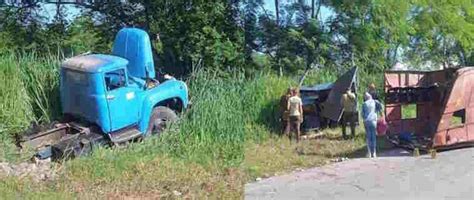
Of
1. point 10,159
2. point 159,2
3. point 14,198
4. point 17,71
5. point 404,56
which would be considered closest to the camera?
point 14,198


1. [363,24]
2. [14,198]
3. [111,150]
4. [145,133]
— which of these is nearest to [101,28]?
[363,24]

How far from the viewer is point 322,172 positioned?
1427 centimetres

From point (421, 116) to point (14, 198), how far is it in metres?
10.9

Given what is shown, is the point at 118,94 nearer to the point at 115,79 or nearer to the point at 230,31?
the point at 115,79

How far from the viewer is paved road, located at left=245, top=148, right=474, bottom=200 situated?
38.5 ft

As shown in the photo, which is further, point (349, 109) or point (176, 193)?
point (349, 109)

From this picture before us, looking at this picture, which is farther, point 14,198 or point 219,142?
point 219,142

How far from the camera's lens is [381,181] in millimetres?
12930

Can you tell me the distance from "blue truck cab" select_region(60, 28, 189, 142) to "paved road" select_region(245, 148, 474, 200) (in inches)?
160

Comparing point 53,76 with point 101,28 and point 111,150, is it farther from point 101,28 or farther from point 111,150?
point 101,28

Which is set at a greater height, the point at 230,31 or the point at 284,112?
the point at 230,31

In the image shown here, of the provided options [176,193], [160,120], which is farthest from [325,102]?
[176,193]

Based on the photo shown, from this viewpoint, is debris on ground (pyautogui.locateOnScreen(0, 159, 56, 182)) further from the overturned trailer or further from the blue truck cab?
the overturned trailer

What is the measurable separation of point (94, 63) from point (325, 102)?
A: 6882mm
